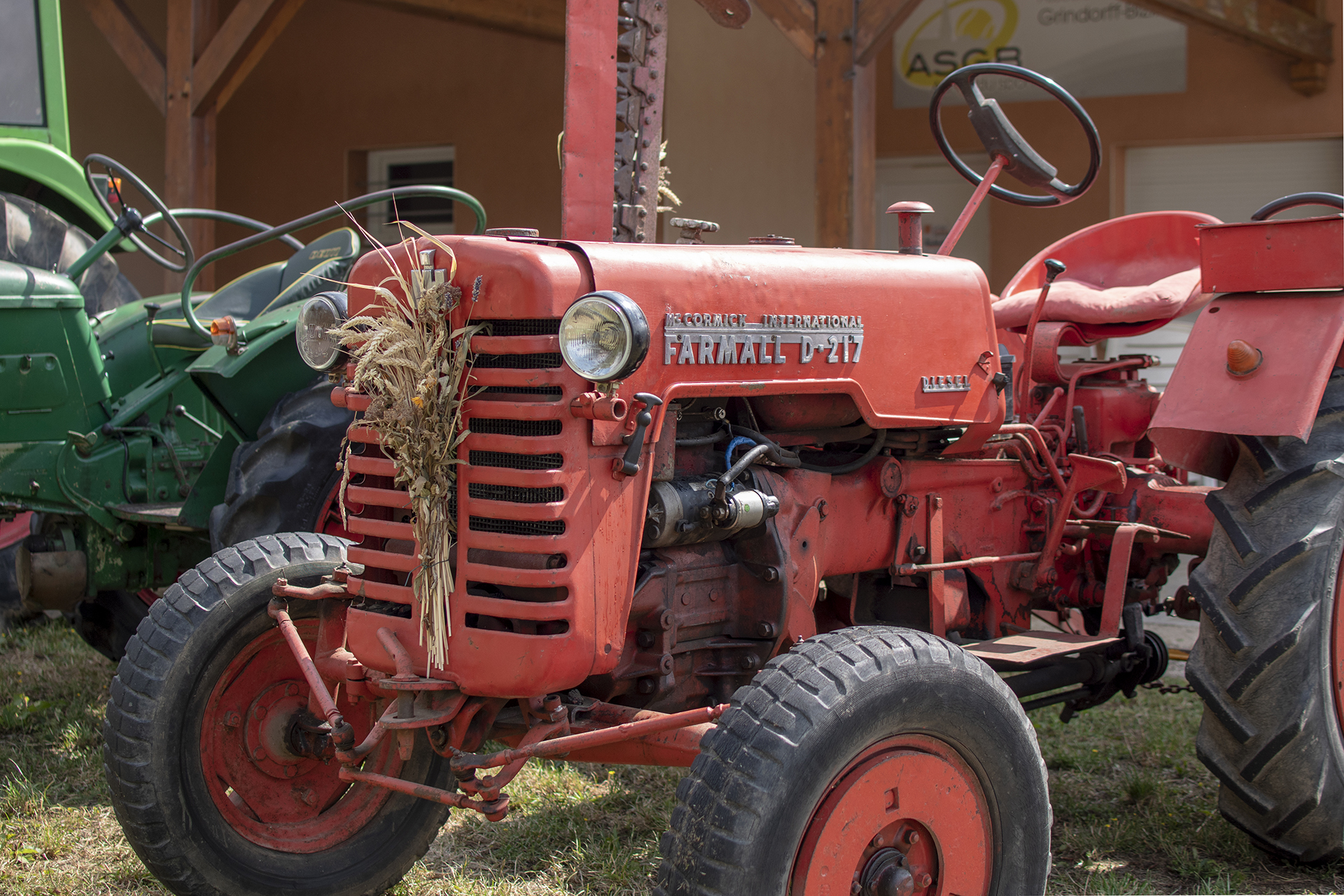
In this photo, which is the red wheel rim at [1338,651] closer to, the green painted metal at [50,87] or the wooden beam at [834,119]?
the wooden beam at [834,119]

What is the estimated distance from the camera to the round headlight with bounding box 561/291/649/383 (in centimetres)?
196

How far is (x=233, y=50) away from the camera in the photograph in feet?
24.1

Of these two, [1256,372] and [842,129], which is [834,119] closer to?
[842,129]

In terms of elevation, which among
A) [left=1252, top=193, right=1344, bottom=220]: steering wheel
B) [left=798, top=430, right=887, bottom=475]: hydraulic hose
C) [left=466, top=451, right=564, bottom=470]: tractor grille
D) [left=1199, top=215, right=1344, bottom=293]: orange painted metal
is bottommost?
[left=798, top=430, right=887, bottom=475]: hydraulic hose

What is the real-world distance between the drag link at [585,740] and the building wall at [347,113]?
24.4 ft

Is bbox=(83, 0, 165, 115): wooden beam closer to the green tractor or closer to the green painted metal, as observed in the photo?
the green painted metal

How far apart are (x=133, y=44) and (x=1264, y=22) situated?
6.68 metres

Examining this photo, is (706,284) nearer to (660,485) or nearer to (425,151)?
(660,485)

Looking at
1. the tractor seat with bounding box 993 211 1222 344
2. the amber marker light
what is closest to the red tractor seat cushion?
the tractor seat with bounding box 993 211 1222 344

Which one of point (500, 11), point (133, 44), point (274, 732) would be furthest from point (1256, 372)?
point (133, 44)

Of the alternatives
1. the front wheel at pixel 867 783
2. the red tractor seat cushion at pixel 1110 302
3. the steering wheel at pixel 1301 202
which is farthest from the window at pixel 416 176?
the front wheel at pixel 867 783

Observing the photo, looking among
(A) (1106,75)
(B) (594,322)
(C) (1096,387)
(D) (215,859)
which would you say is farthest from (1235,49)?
(D) (215,859)

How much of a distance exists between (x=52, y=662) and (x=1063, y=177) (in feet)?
21.0

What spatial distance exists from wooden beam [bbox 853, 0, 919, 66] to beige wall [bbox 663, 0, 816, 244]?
2.27 meters
